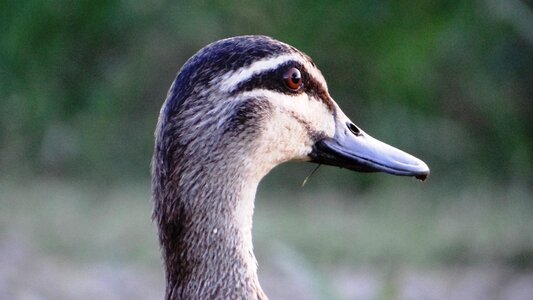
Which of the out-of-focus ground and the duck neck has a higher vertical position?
the out-of-focus ground

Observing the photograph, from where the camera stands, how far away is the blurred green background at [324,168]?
20.9 ft

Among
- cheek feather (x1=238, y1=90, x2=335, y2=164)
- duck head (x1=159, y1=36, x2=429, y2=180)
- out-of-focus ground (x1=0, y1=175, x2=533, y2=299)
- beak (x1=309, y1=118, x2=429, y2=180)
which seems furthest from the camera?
out-of-focus ground (x1=0, y1=175, x2=533, y2=299)

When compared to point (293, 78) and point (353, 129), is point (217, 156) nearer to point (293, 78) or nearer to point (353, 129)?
point (293, 78)

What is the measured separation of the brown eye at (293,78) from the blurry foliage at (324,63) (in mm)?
2627

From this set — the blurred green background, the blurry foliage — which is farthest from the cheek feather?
the blurry foliage

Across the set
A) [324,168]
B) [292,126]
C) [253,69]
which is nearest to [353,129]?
[292,126]

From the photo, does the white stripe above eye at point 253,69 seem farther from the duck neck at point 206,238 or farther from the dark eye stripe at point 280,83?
the duck neck at point 206,238

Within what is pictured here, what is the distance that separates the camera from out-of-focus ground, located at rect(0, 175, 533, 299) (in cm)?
630

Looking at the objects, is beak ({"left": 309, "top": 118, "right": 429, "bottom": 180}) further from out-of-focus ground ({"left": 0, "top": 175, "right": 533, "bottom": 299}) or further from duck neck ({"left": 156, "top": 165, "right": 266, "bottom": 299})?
out-of-focus ground ({"left": 0, "top": 175, "right": 533, "bottom": 299})

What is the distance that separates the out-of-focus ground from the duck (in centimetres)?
220

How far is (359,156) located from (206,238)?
1.65 ft

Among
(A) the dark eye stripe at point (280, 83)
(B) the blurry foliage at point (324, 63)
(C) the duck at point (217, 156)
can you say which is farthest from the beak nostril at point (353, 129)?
(B) the blurry foliage at point (324, 63)

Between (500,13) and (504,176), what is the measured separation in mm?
1193

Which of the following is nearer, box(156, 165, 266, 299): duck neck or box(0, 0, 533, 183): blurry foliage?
box(156, 165, 266, 299): duck neck
